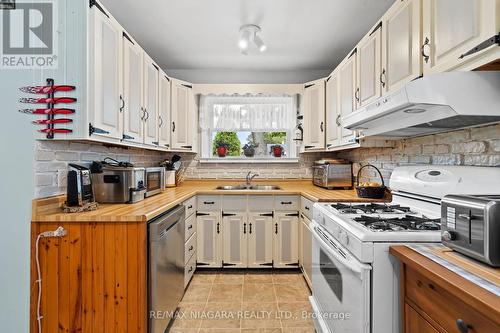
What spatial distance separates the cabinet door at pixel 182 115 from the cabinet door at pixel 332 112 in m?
1.66

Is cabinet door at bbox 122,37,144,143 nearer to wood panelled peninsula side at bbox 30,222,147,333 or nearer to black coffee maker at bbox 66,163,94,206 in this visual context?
black coffee maker at bbox 66,163,94,206

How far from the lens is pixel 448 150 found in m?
1.59

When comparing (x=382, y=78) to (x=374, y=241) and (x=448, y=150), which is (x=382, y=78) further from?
(x=374, y=241)

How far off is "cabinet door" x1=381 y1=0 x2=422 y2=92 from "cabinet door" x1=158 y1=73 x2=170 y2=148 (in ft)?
6.80

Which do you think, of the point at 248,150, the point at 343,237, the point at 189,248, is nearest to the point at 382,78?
the point at 343,237

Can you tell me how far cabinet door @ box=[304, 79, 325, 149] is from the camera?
9.89 feet

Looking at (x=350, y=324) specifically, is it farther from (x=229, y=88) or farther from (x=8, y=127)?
(x=229, y=88)

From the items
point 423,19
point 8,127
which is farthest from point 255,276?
point 423,19

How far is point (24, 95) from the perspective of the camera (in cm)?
148

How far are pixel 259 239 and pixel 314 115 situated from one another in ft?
5.22

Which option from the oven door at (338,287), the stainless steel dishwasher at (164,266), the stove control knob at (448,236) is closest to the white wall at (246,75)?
the stainless steel dishwasher at (164,266)

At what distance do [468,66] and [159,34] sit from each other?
8.33 ft

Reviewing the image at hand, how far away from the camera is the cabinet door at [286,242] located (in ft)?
9.18

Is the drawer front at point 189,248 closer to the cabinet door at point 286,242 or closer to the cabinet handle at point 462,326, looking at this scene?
the cabinet door at point 286,242
